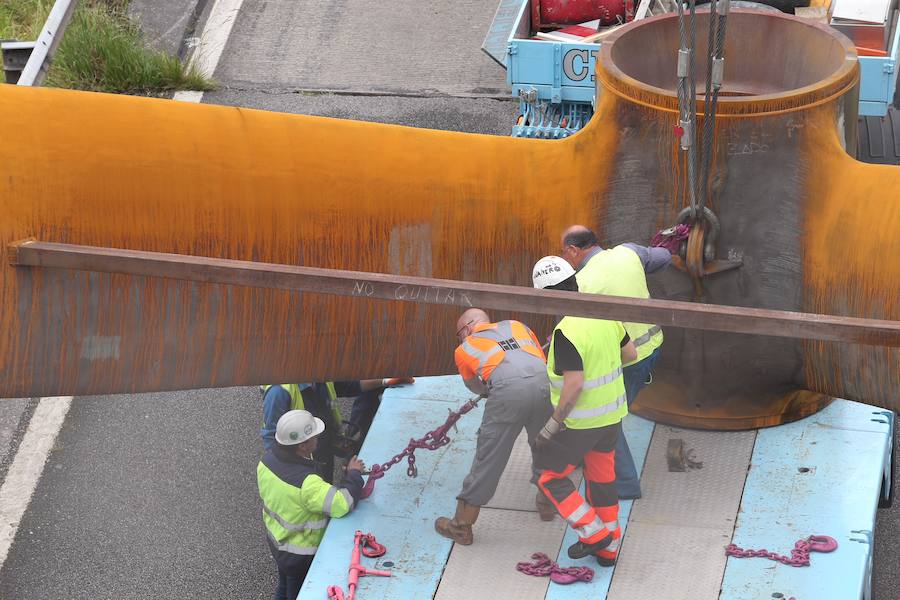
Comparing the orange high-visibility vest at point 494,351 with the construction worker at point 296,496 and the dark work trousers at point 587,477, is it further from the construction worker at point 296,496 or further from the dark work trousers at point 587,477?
the construction worker at point 296,496

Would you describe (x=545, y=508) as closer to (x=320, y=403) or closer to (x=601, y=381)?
(x=601, y=381)

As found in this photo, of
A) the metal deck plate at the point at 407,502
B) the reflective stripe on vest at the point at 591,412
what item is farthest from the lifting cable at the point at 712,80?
the metal deck plate at the point at 407,502

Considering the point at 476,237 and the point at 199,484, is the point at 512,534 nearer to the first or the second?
the point at 476,237

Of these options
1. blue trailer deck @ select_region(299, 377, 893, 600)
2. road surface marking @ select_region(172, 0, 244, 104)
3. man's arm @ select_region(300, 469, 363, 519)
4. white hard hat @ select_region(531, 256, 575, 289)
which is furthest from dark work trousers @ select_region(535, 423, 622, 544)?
road surface marking @ select_region(172, 0, 244, 104)

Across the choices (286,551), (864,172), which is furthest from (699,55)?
(286,551)

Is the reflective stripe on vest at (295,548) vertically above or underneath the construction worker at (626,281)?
underneath

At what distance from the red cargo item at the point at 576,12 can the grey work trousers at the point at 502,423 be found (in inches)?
167

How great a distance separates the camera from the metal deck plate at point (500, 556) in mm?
5305

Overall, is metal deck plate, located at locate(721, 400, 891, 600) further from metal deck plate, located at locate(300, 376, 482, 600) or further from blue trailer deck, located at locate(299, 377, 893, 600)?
metal deck plate, located at locate(300, 376, 482, 600)

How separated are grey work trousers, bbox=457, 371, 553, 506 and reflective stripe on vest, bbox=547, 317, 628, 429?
10 cm

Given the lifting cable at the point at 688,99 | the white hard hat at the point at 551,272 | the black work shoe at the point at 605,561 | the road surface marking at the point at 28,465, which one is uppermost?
the lifting cable at the point at 688,99

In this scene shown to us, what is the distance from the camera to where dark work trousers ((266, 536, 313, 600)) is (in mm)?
5609

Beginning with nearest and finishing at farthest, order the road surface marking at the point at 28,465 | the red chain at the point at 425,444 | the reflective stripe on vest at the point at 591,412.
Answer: the reflective stripe on vest at the point at 591,412
the red chain at the point at 425,444
the road surface marking at the point at 28,465

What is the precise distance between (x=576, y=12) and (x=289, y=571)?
5.02m
